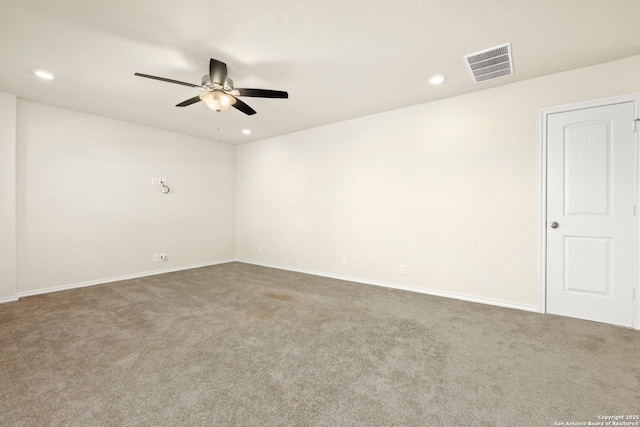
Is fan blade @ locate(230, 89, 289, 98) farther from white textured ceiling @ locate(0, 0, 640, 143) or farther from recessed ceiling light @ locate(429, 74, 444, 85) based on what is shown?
recessed ceiling light @ locate(429, 74, 444, 85)

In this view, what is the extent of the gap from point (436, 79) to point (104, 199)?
521 centimetres

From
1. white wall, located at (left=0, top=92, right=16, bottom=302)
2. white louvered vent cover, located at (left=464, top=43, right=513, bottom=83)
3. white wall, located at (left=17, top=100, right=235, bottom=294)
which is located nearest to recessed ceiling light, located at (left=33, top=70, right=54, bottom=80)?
white wall, located at (left=0, top=92, right=16, bottom=302)

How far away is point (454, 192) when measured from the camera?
3707mm

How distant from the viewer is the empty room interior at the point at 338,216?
1.85 meters

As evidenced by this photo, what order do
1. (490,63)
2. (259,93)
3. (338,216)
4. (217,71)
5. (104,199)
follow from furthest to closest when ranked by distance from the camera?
(338,216), (104,199), (490,63), (259,93), (217,71)

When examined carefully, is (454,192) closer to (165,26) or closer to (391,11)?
(391,11)

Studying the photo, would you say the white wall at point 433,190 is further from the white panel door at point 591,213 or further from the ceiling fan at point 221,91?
the ceiling fan at point 221,91

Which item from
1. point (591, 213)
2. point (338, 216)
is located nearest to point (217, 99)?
point (338, 216)

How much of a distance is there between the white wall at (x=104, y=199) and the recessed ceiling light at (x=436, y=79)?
4.62 m

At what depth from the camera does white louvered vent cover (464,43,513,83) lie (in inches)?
103

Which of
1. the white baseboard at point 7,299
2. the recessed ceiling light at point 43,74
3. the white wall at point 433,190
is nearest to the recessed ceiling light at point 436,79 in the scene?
the white wall at point 433,190

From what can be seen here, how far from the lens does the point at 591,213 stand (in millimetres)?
2910

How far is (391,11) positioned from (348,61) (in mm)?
753

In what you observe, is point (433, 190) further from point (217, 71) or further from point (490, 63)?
point (217, 71)
